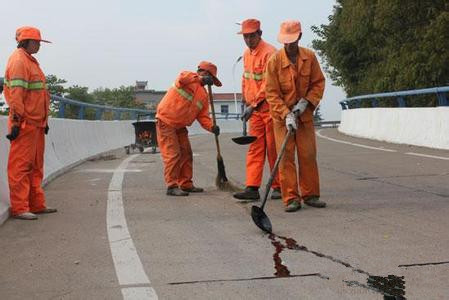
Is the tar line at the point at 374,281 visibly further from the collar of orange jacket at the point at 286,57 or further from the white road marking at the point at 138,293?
the collar of orange jacket at the point at 286,57

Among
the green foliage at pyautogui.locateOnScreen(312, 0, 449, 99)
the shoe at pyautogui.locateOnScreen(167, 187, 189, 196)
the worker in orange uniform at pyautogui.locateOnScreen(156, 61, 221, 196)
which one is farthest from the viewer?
the green foliage at pyautogui.locateOnScreen(312, 0, 449, 99)

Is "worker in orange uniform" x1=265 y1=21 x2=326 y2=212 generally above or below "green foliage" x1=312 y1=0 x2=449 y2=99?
below

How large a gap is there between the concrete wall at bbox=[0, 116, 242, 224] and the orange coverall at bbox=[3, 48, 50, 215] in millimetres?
237

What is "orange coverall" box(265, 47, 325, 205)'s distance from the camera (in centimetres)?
695

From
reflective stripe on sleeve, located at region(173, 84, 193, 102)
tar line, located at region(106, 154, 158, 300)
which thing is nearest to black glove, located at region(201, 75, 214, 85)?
reflective stripe on sleeve, located at region(173, 84, 193, 102)

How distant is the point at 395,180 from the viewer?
29.2 feet

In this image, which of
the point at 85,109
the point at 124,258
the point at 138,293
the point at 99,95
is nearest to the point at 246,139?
the point at 124,258

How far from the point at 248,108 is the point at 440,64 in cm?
1571

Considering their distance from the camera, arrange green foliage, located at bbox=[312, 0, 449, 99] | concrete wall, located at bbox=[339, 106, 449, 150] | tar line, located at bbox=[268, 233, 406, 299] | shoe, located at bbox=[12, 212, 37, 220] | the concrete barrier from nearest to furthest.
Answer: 1. tar line, located at bbox=[268, 233, 406, 299]
2. shoe, located at bbox=[12, 212, 37, 220]
3. the concrete barrier
4. concrete wall, located at bbox=[339, 106, 449, 150]
5. green foliage, located at bbox=[312, 0, 449, 99]

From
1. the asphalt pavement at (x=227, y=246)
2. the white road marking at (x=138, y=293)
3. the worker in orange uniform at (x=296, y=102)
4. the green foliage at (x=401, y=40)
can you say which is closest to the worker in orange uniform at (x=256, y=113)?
the asphalt pavement at (x=227, y=246)

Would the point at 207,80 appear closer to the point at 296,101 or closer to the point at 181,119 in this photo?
the point at 181,119

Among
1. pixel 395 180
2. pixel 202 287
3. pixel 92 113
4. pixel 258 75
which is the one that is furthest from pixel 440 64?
pixel 202 287

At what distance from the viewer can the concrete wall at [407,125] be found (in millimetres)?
13953

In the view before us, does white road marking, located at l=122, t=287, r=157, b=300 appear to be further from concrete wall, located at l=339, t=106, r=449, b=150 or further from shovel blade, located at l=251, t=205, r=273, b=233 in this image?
concrete wall, located at l=339, t=106, r=449, b=150
